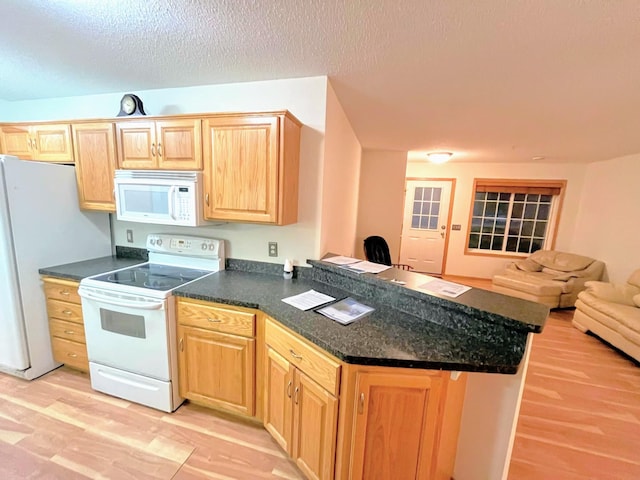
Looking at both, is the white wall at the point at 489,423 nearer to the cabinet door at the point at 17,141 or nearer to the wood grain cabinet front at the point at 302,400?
the wood grain cabinet front at the point at 302,400

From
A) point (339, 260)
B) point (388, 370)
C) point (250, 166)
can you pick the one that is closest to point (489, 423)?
point (388, 370)

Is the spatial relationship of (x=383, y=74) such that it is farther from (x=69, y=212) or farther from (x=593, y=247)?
(x=593, y=247)

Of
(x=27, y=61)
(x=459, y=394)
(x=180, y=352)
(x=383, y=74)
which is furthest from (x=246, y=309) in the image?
(x=27, y=61)

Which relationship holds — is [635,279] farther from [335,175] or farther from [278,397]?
[278,397]

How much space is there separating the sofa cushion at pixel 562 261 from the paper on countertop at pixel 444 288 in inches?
160

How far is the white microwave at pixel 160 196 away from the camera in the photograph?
193cm

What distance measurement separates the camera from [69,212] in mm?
2264

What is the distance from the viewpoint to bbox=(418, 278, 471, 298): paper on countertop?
1.49 m

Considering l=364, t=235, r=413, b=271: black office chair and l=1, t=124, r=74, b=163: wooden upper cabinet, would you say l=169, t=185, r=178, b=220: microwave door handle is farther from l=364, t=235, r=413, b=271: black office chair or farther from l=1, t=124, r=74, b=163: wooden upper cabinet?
l=364, t=235, r=413, b=271: black office chair

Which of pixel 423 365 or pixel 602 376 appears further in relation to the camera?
pixel 602 376

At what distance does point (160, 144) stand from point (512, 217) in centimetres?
610

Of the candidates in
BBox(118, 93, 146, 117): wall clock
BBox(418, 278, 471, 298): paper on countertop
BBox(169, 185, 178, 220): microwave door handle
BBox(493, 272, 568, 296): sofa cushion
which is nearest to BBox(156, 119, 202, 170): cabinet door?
BBox(169, 185, 178, 220): microwave door handle

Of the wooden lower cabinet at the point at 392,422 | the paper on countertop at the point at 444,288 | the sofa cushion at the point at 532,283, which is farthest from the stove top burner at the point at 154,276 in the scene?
the sofa cushion at the point at 532,283

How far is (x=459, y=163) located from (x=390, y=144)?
90.3 inches
